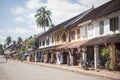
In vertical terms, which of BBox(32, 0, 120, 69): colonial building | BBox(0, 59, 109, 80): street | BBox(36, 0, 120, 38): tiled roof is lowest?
BBox(0, 59, 109, 80): street

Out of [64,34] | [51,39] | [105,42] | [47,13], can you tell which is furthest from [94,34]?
[47,13]

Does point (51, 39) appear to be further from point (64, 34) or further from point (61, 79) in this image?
point (61, 79)

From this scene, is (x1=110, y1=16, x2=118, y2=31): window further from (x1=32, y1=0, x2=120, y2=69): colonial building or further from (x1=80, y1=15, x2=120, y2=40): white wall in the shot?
(x1=80, y1=15, x2=120, y2=40): white wall

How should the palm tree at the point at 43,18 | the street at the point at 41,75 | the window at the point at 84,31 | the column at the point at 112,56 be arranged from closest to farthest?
the street at the point at 41,75 < the column at the point at 112,56 < the window at the point at 84,31 < the palm tree at the point at 43,18

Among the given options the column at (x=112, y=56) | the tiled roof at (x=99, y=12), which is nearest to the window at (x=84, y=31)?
the tiled roof at (x=99, y=12)

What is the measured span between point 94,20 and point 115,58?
6350 mm

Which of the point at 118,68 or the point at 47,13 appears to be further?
the point at 47,13

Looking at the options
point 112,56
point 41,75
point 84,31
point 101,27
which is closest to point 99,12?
point 84,31

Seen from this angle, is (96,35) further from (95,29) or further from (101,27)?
(101,27)

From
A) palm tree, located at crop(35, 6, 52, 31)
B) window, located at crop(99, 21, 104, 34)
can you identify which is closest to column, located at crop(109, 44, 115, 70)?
window, located at crop(99, 21, 104, 34)

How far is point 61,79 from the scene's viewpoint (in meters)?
18.5

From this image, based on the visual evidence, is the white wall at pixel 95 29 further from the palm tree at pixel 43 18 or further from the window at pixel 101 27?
the palm tree at pixel 43 18

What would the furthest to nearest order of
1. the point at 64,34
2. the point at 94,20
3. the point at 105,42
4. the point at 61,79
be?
the point at 64,34, the point at 94,20, the point at 105,42, the point at 61,79

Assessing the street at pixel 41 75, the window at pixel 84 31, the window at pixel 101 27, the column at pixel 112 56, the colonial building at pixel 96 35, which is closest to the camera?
the street at pixel 41 75
